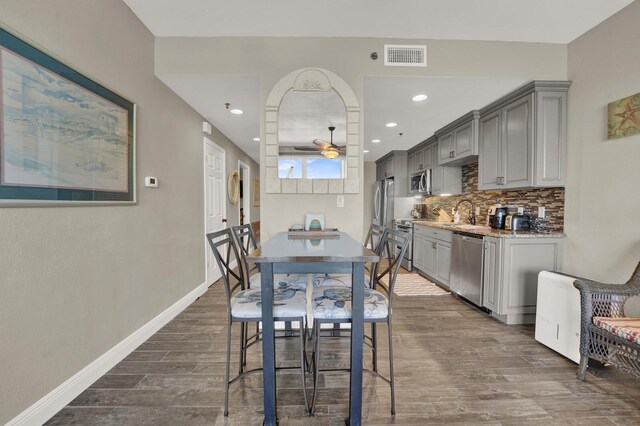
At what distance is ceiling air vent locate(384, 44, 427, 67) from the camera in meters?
2.51

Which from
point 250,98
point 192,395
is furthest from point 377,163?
point 192,395

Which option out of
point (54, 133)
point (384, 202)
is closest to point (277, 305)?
point (54, 133)

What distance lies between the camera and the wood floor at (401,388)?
1.48 m

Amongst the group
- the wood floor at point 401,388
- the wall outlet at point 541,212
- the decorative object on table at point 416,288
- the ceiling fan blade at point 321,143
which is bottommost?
the wood floor at point 401,388

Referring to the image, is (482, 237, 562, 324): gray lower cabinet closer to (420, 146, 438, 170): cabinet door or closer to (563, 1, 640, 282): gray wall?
(563, 1, 640, 282): gray wall

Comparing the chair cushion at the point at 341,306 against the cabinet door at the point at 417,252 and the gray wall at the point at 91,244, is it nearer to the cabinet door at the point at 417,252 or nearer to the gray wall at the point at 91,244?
the gray wall at the point at 91,244

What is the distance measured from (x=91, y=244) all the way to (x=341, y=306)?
5.56ft

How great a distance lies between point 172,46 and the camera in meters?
2.49

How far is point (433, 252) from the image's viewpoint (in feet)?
13.1

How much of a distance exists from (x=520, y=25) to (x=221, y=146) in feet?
13.0

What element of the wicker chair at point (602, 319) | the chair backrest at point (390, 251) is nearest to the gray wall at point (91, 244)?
the chair backrest at point (390, 251)

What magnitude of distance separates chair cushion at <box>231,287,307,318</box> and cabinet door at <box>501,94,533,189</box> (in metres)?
2.61

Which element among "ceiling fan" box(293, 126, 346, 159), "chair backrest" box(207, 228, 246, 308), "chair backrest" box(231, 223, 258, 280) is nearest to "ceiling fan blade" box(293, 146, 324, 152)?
"ceiling fan" box(293, 126, 346, 159)

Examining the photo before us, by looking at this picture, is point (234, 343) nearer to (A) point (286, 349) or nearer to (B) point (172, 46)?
(A) point (286, 349)
